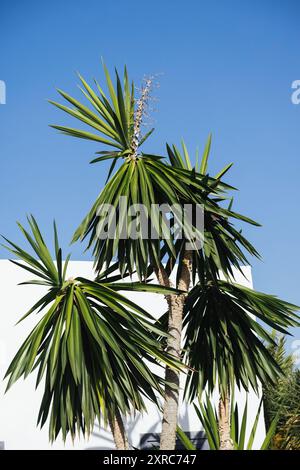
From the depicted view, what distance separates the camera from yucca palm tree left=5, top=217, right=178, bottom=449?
4809 millimetres

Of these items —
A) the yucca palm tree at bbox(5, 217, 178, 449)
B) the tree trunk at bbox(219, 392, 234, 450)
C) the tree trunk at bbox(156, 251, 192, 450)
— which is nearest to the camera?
the yucca palm tree at bbox(5, 217, 178, 449)

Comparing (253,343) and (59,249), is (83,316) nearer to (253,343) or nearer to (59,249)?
(59,249)

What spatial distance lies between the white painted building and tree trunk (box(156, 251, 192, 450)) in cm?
459

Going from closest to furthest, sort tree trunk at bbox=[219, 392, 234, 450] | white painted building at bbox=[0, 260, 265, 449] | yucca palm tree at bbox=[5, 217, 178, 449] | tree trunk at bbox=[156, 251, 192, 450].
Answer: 1. yucca palm tree at bbox=[5, 217, 178, 449]
2. tree trunk at bbox=[156, 251, 192, 450]
3. tree trunk at bbox=[219, 392, 234, 450]
4. white painted building at bbox=[0, 260, 265, 449]

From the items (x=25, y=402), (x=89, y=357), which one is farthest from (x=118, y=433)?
(x=25, y=402)

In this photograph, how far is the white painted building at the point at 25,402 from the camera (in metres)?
9.70

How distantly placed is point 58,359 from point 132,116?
6.81 feet

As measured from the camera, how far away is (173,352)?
5.15 meters

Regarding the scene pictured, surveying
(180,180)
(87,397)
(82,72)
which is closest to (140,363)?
(87,397)

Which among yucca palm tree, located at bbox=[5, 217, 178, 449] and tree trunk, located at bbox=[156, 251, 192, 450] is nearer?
yucca palm tree, located at bbox=[5, 217, 178, 449]

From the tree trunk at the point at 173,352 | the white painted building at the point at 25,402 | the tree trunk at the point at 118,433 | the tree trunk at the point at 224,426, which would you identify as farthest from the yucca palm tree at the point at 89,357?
the white painted building at the point at 25,402

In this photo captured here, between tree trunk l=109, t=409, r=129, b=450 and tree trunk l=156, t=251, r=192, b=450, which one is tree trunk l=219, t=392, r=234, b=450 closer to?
tree trunk l=156, t=251, r=192, b=450

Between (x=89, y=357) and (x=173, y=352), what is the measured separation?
26.5 inches

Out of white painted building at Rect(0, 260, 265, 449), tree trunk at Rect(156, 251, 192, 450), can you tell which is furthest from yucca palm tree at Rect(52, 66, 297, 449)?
white painted building at Rect(0, 260, 265, 449)
